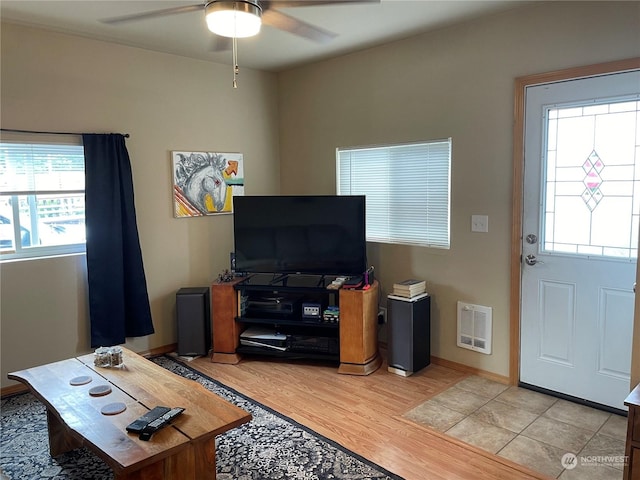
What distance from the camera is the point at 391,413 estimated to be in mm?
3082

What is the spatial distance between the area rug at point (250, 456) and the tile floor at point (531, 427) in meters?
0.66

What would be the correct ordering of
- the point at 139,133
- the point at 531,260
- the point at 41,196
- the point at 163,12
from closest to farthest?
the point at 163,12 < the point at 531,260 < the point at 41,196 < the point at 139,133

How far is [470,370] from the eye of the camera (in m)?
3.71

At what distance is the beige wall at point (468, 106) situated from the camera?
3.02 meters

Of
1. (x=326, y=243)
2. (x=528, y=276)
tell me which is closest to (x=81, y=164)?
(x=326, y=243)

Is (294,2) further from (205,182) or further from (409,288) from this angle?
(205,182)

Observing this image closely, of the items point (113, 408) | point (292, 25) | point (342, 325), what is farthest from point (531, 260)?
point (113, 408)

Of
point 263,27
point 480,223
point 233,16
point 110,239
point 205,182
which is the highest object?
point 263,27

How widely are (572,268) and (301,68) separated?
121 inches

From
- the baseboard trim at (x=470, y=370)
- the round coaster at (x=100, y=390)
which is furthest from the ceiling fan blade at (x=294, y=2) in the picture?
the baseboard trim at (x=470, y=370)

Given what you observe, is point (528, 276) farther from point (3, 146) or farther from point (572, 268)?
point (3, 146)

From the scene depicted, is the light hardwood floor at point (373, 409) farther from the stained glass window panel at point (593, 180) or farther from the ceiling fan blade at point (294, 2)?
the ceiling fan blade at point (294, 2)

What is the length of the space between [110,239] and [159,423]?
2151 mm

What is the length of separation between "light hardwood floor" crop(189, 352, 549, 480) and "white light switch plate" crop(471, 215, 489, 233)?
1.14 meters
